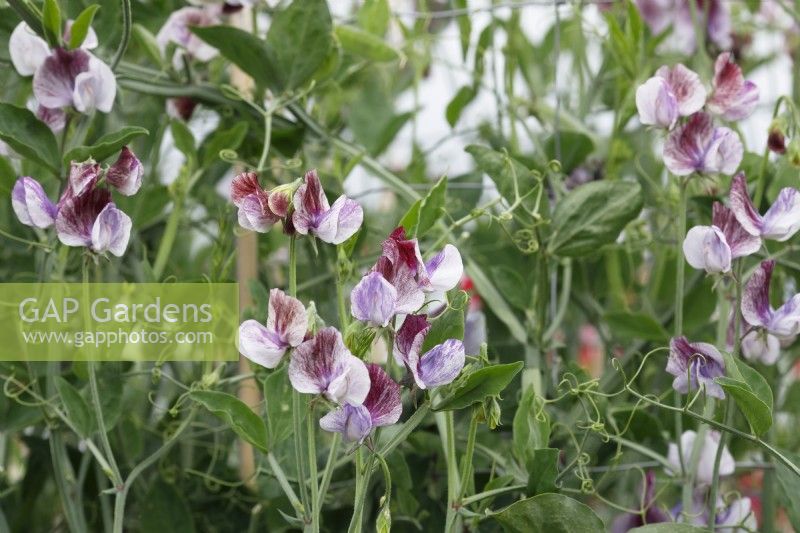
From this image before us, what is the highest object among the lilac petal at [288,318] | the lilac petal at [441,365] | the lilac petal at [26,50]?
the lilac petal at [26,50]

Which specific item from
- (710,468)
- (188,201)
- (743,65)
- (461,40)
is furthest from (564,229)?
(743,65)

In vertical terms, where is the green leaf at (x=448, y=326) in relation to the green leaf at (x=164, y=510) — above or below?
above

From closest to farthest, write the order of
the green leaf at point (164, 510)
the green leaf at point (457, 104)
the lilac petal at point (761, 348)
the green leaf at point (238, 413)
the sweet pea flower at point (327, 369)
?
the sweet pea flower at point (327, 369), the green leaf at point (238, 413), the lilac petal at point (761, 348), the green leaf at point (164, 510), the green leaf at point (457, 104)

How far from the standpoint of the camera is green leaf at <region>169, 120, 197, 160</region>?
83 cm

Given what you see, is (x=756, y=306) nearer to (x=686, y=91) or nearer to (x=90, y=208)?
(x=686, y=91)

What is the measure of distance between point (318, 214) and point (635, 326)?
36 centimetres

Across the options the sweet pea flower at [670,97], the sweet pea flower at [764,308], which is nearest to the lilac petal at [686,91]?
the sweet pea flower at [670,97]

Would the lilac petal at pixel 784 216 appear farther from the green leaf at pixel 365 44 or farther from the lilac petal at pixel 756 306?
Result: the green leaf at pixel 365 44

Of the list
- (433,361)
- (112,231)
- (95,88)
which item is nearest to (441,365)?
(433,361)

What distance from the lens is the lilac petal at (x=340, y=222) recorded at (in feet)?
1.77

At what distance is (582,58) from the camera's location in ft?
3.51

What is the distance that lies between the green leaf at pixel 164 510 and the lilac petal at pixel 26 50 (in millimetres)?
341

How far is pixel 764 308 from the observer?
24.4 inches

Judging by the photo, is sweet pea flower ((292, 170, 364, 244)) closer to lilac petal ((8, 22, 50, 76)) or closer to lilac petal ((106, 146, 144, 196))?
lilac petal ((106, 146, 144, 196))
